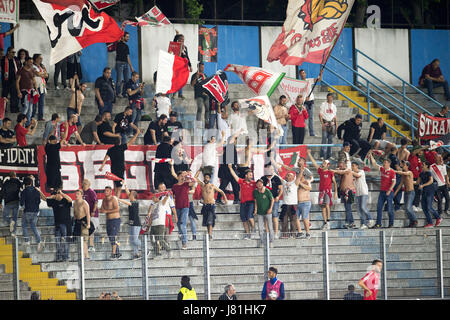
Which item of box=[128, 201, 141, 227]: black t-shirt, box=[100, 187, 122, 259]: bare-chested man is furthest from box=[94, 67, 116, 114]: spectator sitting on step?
box=[100, 187, 122, 259]: bare-chested man

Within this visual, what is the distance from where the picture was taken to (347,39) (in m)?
30.7

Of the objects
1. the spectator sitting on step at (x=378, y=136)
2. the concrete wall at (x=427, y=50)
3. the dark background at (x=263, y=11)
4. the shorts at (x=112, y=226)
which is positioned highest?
the dark background at (x=263, y=11)

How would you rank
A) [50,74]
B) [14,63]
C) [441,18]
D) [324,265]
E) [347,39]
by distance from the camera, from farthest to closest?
1. [441,18]
2. [347,39]
3. [50,74]
4. [14,63]
5. [324,265]

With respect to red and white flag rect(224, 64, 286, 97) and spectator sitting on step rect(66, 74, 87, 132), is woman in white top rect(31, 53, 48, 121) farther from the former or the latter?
red and white flag rect(224, 64, 286, 97)

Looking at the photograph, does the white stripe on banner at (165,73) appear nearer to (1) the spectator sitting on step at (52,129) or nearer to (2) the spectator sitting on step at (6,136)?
(1) the spectator sitting on step at (52,129)

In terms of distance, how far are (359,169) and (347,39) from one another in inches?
313

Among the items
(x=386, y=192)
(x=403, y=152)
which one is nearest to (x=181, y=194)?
(x=386, y=192)

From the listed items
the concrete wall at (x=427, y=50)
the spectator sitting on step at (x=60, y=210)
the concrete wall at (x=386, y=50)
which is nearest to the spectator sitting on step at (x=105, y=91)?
the spectator sitting on step at (x=60, y=210)

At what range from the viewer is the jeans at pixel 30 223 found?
Answer: 20.6 m

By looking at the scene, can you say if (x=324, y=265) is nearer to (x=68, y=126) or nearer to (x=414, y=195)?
(x=414, y=195)

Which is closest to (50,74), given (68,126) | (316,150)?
(68,126)

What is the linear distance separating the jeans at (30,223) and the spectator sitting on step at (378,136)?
8.59 meters

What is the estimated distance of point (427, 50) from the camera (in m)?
31.5

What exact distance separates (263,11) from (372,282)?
15.5m
